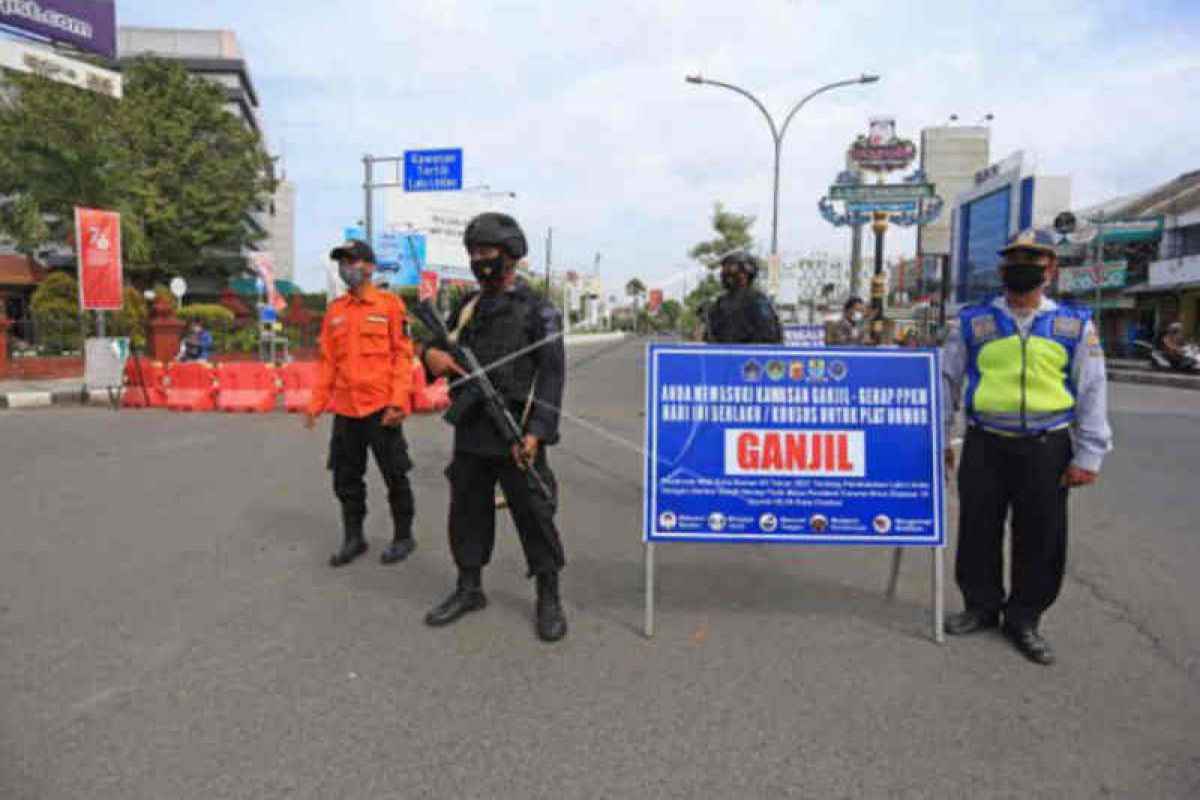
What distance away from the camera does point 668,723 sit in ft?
8.68

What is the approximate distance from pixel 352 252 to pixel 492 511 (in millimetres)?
1677

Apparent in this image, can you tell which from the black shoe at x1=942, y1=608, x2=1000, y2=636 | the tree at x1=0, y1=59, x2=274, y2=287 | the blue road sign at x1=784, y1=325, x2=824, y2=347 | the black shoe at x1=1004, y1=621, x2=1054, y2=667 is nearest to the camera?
the black shoe at x1=1004, y1=621, x2=1054, y2=667

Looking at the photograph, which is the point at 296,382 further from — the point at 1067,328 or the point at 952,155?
the point at 952,155

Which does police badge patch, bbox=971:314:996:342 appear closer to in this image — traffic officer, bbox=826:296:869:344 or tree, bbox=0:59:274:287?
traffic officer, bbox=826:296:869:344

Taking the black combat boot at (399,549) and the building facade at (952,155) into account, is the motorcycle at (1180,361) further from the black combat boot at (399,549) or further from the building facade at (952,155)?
the building facade at (952,155)

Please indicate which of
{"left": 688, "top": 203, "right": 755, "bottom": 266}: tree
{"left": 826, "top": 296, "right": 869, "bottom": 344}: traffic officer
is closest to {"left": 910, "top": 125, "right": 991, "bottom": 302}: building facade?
{"left": 688, "top": 203, "right": 755, "bottom": 266}: tree

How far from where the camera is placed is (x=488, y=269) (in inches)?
133

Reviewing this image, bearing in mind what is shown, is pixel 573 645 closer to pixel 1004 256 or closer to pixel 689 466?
pixel 689 466

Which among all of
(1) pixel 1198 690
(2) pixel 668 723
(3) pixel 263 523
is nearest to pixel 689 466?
(2) pixel 668 723

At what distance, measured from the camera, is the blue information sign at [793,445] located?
345cm

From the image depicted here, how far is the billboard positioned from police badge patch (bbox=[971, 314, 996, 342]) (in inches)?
643

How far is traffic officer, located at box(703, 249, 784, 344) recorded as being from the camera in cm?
547

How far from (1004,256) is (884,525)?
4.11 feet

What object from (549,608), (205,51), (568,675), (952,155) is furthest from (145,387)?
(952,155)
